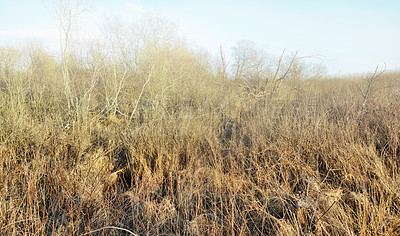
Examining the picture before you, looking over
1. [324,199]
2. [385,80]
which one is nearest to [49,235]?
[324,199]

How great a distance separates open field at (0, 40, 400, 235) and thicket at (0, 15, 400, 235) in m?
0.03

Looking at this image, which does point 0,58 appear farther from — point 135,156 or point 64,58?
point 135,156

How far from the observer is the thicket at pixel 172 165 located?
6.99 ft

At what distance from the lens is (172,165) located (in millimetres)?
3645

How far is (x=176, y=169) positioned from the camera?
12.3ft

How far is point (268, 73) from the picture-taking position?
8.58m

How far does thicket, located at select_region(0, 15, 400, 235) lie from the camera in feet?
6.99

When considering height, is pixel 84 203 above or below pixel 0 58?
below

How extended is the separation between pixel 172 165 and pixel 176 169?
16cm

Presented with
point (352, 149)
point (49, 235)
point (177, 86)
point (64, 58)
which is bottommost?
point (49, 235)

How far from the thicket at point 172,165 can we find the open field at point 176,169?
26 mm

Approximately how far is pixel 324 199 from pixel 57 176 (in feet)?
10.1

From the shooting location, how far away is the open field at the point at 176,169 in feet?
6.93

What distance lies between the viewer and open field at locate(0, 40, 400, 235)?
211 cm
